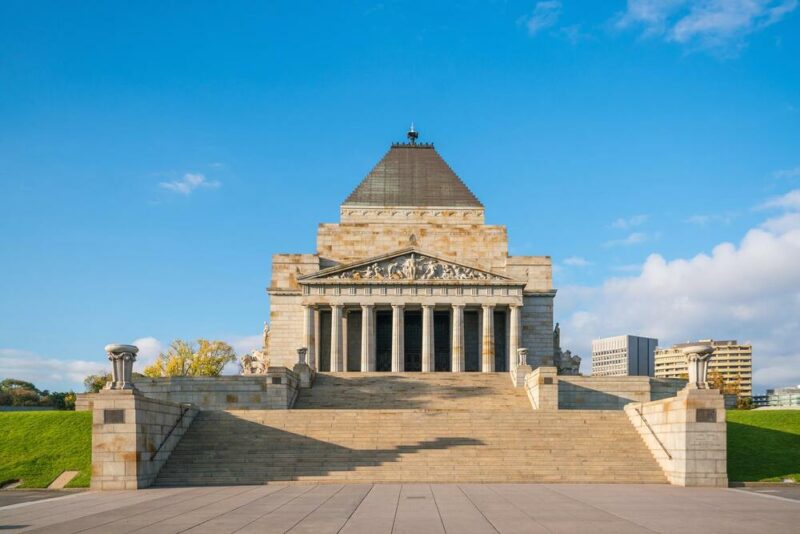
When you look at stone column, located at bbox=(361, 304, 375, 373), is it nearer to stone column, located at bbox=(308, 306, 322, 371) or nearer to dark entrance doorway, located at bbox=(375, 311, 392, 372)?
stone column, located at bbox=(308, 306, 322, 371)

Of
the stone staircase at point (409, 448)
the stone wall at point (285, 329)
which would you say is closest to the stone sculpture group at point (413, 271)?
the stone wall at point (285, 329)

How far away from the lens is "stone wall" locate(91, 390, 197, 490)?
94.3 feet

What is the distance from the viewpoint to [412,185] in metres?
79.1

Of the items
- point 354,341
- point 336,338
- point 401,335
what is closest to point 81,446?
point 336,338

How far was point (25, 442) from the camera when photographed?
116 ft

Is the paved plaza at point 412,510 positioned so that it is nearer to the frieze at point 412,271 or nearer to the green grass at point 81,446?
the green grass at point 81,446

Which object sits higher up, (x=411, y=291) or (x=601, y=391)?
(x=411, y=291)

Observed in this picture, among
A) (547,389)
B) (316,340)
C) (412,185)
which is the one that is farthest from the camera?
(412,185)

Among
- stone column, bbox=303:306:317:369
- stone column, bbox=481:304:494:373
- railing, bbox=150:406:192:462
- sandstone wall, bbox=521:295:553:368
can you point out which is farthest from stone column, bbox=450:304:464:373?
railing, bbox=150:406:192:462

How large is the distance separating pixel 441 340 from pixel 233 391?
26852 millimetres

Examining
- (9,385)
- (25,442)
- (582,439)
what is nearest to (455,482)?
(582,439)

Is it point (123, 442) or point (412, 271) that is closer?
point (123, 442)

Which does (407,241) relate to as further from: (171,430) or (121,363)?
(121,363)

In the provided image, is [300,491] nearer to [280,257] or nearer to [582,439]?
[582,439]
